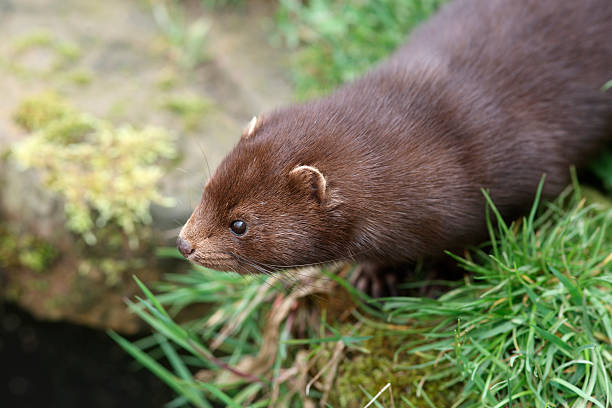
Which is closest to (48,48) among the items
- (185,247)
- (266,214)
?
(185,247)

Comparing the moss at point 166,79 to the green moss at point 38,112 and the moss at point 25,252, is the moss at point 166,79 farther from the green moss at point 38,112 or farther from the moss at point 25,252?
the moss at point 25,252

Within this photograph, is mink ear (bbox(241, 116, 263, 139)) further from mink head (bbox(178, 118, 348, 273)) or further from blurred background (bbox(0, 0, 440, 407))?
blurred background (bbox(0, 0, 440, 407))

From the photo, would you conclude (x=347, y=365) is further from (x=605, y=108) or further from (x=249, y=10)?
(x=249, y=10)

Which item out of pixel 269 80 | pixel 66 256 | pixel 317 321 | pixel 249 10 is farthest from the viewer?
pixel 249 10

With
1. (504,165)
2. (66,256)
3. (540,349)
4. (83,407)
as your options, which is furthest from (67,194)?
(540,349)

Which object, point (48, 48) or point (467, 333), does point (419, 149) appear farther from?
point (48, 48)

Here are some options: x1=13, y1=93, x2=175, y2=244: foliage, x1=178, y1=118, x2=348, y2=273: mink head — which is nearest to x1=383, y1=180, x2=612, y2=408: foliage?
x1=178, y1=118, x2=348, y2=273: mink head
